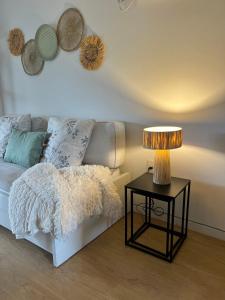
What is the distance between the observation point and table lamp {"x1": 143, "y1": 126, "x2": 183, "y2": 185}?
166cm

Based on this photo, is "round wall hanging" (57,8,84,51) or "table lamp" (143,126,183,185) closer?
"table lamp" (143,126,183,185)

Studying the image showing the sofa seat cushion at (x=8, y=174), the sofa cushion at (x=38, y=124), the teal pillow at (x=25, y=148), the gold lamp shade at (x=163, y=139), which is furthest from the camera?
the sofa cushion at (x=38, y=124)

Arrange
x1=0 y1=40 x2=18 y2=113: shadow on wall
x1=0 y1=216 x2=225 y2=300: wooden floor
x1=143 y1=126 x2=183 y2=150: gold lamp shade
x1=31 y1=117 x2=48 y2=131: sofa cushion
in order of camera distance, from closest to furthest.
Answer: x1=0 y1=216 x2=225 y2=300: wooden floor
x1=143 y1=126 x2=183 y2=150: gold lamp shade
x1=31 y1=117 x2=48 y2=131: sofa cushion
x1=0 y1=40 x2=18 y2=113: shadow on wall

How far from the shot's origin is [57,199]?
1.56 metres

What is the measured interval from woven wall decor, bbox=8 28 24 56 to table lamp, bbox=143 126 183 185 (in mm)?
2182

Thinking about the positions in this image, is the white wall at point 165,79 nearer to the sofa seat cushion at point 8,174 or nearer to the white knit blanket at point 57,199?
the white knit blanket at point 57,199

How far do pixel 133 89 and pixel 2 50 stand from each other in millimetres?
2139

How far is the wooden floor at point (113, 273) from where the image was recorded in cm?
146

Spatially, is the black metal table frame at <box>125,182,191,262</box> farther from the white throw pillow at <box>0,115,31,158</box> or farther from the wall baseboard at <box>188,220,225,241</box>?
the white throw pillow at <box>0,115,31,158</box>

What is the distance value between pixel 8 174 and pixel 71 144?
61 centimetres

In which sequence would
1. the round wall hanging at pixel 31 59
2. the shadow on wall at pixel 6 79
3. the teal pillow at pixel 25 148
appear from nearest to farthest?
the teal pillow at pixel 25 148 < the round wall hanging at pixel 31 59 < the shadow on wall at pixel 6 79

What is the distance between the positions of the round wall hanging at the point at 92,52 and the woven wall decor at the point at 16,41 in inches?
40.6

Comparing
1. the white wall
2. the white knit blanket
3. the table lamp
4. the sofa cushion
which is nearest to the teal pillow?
the sofa cushion

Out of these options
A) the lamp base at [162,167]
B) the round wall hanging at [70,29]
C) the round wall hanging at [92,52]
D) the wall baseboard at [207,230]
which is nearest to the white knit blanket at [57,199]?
the lamp base at [162,167]
